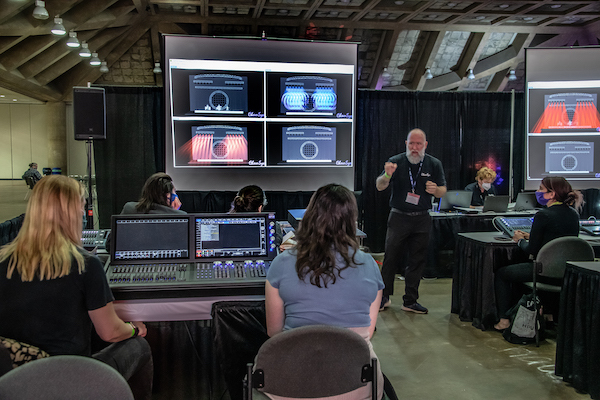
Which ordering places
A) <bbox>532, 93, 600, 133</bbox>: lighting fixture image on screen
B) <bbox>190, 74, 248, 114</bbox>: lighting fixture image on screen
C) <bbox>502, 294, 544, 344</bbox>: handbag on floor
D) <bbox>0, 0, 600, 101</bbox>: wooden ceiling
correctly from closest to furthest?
1. <bbox>502, 294, 544, 344</bbox>: handbag on floor
2. <bbox>190, 74, 248, 114</bbox>: lighting fixture image on screen
3. <bbox>532, 93, 600, 133</bbox>: lighting fixture image on screen
4. <bbox>0, 0, 600, 101</bbox>: wooden ceiling

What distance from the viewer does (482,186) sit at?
5.97m

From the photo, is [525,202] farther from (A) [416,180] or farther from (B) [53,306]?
(B) [53,306]

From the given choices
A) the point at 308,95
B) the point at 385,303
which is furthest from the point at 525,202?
the point at 308,95

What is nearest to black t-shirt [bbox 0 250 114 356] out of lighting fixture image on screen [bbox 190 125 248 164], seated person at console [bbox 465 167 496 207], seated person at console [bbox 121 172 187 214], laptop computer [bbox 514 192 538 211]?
seated person at console [bbox 121 172 187 214]

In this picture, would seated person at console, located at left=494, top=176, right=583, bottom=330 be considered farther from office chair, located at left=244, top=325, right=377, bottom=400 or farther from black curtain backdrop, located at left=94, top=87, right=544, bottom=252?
black curtain backdrop, located at left=94, top=87, right=544, bottom=252

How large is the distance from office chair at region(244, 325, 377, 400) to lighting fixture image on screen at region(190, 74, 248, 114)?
4.20 meters

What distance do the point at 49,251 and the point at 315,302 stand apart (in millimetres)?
953

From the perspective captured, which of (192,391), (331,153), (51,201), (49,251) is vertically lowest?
(192,391)

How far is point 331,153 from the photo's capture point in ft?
18.7

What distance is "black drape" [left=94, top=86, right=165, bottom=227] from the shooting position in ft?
19.2

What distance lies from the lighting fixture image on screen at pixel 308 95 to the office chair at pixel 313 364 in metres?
4.28

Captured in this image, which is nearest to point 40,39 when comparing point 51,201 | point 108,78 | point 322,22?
point 108,78

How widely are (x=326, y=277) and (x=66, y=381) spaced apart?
0.86 m

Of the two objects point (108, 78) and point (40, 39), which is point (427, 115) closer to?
point (40, 39)
